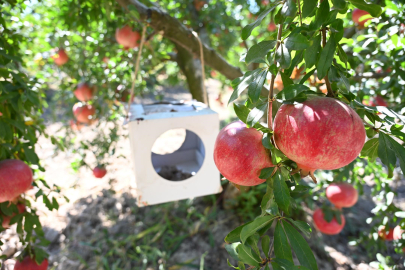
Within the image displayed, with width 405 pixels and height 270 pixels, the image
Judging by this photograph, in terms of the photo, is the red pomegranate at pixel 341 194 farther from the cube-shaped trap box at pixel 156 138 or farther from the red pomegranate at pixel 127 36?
the red pomegranate at pixel 127 36

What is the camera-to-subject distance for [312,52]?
52 cm

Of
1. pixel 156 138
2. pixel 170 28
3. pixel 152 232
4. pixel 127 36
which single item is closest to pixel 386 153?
pixel 156 138

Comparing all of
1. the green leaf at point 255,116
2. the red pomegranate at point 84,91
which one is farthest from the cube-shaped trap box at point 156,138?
the red pomegranate at point 84,91

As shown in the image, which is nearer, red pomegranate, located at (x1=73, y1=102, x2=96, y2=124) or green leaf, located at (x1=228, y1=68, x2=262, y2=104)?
green leaf, located at (x1=228, y1=68, x2=262, y2=104)

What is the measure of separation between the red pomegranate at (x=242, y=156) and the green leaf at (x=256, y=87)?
0.07 metres

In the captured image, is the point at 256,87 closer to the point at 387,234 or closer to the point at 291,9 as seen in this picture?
the point at 291,9

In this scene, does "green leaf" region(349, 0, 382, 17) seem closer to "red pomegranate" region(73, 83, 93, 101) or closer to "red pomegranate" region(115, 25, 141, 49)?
"red pomegranate" region(115, 25, 141, 49)

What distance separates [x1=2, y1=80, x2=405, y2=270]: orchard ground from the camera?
200 cm

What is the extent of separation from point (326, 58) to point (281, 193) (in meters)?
0.25

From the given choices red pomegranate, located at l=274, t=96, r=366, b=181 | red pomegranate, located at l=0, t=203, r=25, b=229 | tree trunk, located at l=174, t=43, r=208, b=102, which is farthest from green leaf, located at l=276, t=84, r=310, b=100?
tree trunk, located at l=174, t=43, r=208, b=102

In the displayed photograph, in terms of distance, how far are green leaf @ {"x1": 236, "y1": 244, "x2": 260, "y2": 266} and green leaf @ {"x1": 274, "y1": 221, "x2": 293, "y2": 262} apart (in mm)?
40

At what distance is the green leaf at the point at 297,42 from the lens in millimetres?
481

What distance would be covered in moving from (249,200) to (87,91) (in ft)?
4.96

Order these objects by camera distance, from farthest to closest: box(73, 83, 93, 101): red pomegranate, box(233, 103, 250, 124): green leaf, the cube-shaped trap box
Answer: box(73, 83, 93, 101): red pomegranate < the cube-shaped trap box < box(233, 103, 250, 124): green leaf
